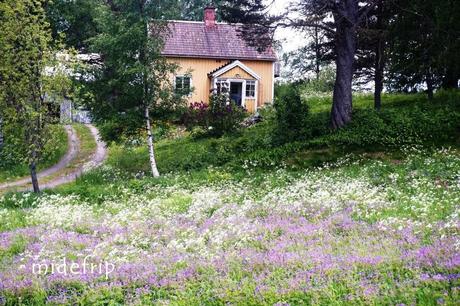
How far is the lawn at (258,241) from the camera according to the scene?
6.58m

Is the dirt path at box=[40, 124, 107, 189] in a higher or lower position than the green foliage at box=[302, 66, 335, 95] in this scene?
lower

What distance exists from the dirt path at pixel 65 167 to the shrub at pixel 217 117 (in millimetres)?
5612

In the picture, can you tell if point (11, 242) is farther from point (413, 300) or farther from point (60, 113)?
point (60, 113)

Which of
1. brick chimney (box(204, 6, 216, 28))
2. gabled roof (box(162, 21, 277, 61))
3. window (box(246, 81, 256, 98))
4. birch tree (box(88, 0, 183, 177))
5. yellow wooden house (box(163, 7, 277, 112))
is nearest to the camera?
birch tree (box(88, 0, 183, 177))

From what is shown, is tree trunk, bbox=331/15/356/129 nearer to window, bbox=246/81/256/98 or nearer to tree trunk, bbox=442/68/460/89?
tree trunk, bbox=442/68/460/89

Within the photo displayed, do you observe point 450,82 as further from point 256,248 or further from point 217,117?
point 256,248

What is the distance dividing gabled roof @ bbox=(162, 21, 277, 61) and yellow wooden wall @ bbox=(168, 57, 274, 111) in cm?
52

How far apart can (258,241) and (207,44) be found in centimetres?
3278

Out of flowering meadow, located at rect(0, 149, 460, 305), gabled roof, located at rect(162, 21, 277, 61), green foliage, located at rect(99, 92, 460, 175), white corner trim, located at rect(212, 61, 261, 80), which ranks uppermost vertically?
gabled roof, located at rect(162, 21, 277, 61)

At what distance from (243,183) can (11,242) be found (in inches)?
326

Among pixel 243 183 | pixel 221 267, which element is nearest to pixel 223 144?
pixel 243 183

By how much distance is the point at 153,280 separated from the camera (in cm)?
726

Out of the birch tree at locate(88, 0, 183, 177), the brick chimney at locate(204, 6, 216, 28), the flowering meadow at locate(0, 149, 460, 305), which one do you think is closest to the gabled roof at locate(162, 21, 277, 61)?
the brick chimney at locate(204, 6, 216, 28)

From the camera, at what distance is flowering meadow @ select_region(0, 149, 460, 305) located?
21.4 ft
